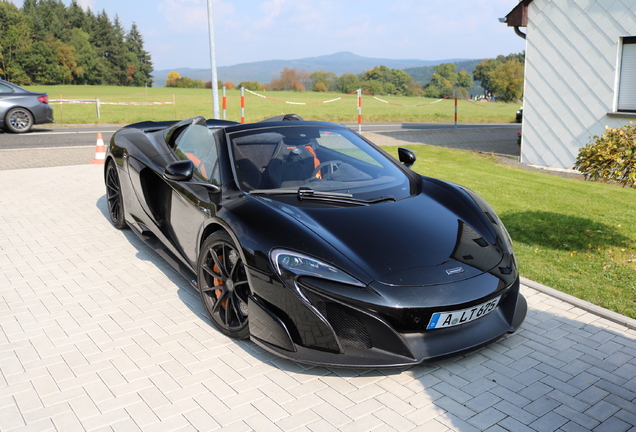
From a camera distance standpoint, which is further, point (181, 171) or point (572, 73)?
point (572, 73)

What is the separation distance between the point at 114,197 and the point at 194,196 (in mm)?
2687

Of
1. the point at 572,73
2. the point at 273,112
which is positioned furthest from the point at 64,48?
the point at 572,73

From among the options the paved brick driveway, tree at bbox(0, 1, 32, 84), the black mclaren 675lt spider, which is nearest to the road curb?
the paved brick driveway

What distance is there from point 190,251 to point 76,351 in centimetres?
109

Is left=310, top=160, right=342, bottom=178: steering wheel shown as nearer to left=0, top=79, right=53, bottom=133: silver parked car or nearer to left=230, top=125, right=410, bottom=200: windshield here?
left=230, top=125, right=410, bottom=200: windshield

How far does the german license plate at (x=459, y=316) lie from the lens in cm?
327

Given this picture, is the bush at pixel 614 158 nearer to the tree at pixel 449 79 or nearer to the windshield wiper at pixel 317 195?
the windshield wiper at pixel 317 195

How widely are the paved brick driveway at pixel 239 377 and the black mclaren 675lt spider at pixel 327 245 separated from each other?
9.0 inches

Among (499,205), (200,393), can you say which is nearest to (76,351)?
(200,393)

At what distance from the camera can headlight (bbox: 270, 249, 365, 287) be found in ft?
10.7

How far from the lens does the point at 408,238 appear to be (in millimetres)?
3672

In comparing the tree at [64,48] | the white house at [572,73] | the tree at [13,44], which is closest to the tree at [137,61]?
the tree at [64,48]

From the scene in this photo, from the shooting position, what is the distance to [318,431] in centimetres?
293

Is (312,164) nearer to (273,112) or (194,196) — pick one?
(194,196)
